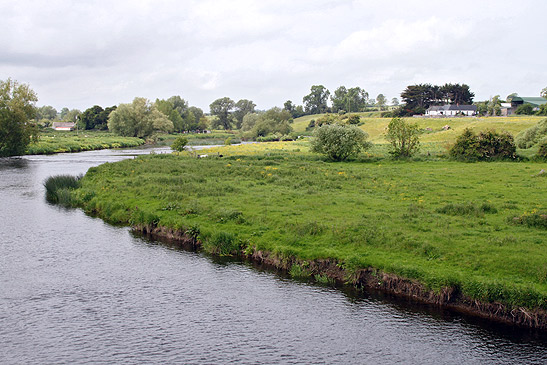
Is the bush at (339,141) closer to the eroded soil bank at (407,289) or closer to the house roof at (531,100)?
the eroded soil bank at (407,289)

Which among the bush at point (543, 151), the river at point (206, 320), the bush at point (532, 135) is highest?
the bush at point (532, 135)

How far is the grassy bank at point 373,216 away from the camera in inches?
759

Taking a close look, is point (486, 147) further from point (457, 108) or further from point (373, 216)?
point (457, 108)

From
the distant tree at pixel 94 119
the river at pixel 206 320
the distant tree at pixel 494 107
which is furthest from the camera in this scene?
the distant tree at pixel 94 119

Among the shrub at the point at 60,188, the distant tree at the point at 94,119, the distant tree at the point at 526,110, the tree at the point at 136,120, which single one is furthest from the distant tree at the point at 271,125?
the shrub at the point at 60,188

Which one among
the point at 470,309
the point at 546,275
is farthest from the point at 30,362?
the point at 546,275

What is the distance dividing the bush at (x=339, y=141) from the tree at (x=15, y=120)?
58210mm

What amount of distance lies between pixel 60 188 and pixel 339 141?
3485 centimetres

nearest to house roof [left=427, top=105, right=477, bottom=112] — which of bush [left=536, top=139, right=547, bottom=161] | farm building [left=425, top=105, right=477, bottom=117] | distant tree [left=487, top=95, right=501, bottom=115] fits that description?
farm building [left=425, top=105, right=477, bottom=117]

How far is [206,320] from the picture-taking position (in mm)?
17297

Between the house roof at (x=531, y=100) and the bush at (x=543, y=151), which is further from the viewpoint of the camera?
the house roof at (x=531, y=100)

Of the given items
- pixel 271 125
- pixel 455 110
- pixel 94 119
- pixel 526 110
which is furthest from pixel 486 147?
pixel 94 119

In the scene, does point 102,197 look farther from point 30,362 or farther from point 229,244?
point 30,362

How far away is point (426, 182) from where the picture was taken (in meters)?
39.9
